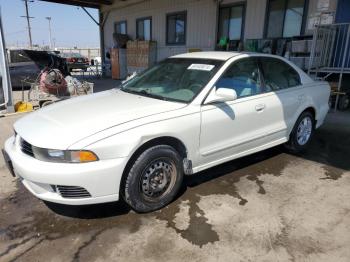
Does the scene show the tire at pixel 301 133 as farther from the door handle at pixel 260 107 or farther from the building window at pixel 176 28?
the building window at pixel 176 28

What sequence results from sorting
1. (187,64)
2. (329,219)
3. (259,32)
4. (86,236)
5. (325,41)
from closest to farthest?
1. (86,236)
2. (329,219)
3. (187,64)
4. (325,41)
5. (259,32)

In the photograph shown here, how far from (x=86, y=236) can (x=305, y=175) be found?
2.85m

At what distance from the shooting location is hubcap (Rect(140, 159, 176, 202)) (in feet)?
9.53

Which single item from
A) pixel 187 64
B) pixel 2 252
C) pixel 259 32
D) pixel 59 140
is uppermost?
pixel 259 32

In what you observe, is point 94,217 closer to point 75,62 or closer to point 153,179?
point 153,179

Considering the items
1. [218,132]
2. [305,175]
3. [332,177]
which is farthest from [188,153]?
[332,177]

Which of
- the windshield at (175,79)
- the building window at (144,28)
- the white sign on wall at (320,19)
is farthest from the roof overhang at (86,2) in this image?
the windshield at (175,79)

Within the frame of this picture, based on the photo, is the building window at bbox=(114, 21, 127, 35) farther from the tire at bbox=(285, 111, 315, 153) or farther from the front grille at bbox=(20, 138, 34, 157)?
the front grille at bbox=(20, 138, 34, 157)

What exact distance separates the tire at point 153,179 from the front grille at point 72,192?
365 millimetres

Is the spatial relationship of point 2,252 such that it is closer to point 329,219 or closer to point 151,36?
point 329,219

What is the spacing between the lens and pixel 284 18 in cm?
925

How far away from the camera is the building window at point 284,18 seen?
8898 mm

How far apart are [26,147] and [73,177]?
640 mm

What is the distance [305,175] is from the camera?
3969 millimetres
